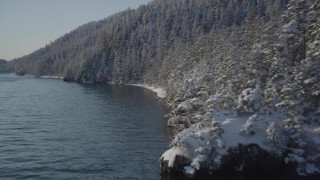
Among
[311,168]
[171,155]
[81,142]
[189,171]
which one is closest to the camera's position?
[189,171]

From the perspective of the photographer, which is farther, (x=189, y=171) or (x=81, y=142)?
(x=81, y=142)

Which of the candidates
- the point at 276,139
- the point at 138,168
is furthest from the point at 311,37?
the point at 138,168

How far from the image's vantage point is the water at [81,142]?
104 feet

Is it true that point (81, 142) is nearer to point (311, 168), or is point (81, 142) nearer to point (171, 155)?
point (171, 155)

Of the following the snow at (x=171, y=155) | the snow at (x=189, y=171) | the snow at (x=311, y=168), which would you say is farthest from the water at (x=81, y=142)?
the snow at (x=311, y=168)

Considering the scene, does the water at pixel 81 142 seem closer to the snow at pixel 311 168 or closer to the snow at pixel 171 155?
the snow at pixel 171 155

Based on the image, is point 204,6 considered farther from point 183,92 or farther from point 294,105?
point 294,105

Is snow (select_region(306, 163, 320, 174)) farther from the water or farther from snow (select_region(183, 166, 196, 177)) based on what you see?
the water

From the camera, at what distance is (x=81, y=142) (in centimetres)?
4256

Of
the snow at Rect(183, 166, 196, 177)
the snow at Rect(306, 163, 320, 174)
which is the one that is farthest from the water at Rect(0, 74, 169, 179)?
the snow at Rect(306, 163, 320, 174)

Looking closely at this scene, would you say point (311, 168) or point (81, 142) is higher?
point (311, 168)

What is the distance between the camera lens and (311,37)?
123 feet

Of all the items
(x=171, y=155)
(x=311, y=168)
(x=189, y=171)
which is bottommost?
(x=189, y=171)

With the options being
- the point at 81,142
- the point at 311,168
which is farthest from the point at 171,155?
the point at 81,142
